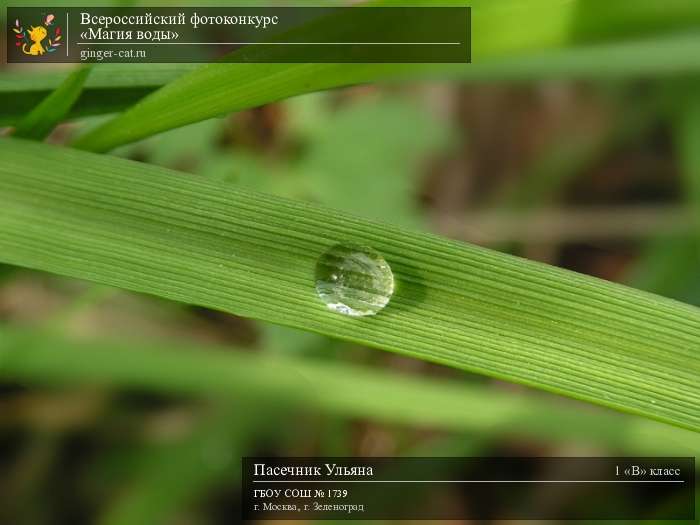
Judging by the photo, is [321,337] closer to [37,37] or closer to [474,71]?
[474,71]

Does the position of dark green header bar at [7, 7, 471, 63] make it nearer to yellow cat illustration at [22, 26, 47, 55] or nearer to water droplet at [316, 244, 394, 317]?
yellow cat illustration at [22, 26, 47, 55]

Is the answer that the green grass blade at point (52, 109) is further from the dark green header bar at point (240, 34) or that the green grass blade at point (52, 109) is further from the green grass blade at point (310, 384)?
the green grass blade at point (310, 384)

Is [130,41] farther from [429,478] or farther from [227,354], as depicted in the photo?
[429,478]

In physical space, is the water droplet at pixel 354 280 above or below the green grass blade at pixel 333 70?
below

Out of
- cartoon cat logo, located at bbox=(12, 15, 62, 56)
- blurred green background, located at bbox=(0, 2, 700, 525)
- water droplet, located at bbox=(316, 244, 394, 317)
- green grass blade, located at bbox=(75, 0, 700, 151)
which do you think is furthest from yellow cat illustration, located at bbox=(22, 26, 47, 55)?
water droplet, located at bbox=(316, 244, 394, 317)

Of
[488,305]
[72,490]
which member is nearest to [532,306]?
[488,305]

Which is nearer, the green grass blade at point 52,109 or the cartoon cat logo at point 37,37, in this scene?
the green grass blade at point 52,109

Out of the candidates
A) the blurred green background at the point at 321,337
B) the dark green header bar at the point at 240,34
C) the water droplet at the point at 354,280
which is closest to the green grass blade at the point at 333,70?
the dark green header bar at the point at 240,34
